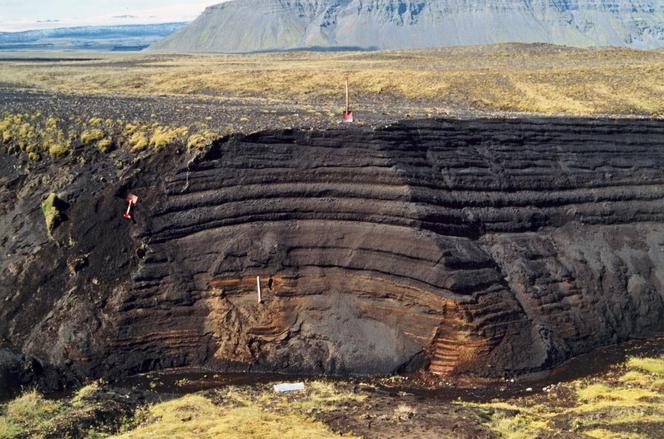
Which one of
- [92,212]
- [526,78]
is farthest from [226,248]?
[526,78]

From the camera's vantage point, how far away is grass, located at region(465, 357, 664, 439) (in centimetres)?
1532

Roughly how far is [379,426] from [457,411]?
2.33 m

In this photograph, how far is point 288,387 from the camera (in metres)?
19.2

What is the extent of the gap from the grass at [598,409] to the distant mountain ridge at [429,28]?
534 feet

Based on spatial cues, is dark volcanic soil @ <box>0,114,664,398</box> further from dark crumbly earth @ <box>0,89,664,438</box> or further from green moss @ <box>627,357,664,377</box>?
green moss @ <box>627,357,664,377</box>

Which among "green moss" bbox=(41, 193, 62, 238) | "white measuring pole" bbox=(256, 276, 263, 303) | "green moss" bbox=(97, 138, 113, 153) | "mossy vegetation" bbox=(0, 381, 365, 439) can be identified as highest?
"green moss" bbox=(97, 138, 113, 153)

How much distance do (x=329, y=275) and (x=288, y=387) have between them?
12.7 ft

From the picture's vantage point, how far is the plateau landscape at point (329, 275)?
1815 cm

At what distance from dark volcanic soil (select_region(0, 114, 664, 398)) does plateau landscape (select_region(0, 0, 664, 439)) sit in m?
0.07

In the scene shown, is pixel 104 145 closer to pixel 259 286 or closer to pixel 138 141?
pixel 138 141

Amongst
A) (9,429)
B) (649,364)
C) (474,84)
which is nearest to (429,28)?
(474,84)

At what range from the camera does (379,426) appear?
15953 mm

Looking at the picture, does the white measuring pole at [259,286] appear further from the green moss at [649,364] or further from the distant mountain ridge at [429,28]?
the distant mountain ridge at [429,28]

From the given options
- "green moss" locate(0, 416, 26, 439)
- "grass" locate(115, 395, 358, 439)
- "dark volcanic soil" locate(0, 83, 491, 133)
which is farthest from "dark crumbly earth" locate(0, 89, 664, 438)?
"green moss" locate(0, 416, 26, 439)
